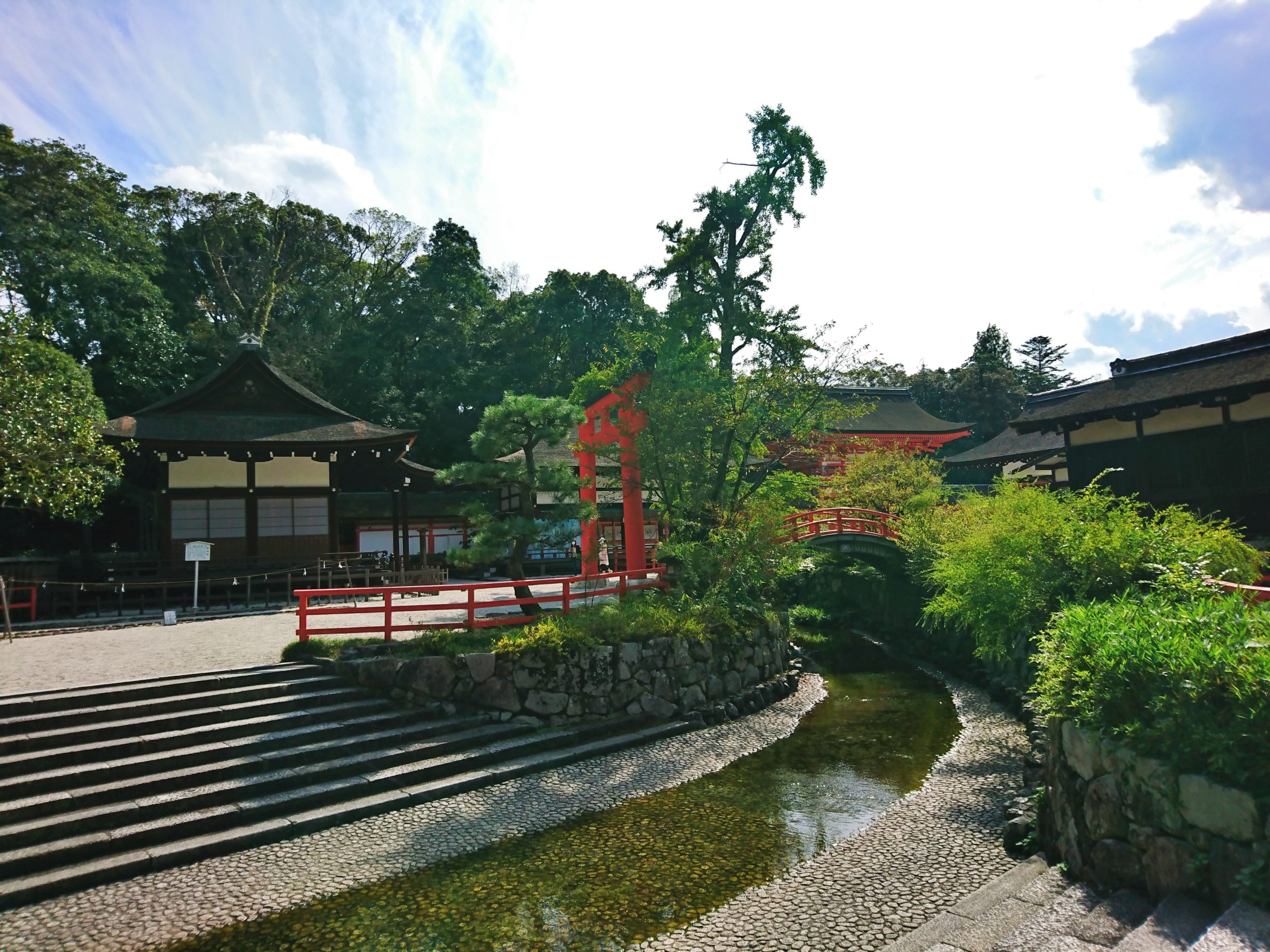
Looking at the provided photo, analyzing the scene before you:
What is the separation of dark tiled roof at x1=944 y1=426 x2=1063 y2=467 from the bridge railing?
21.4 ft

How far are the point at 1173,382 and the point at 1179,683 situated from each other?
15855 millimetres

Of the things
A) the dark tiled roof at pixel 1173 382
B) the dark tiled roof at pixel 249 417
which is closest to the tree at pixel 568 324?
the dark tiled roof at pixel 249 417

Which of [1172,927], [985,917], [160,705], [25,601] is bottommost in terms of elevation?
[985,917]

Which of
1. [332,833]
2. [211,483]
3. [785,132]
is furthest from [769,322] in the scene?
[332,833]

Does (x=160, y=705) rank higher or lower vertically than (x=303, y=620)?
lower

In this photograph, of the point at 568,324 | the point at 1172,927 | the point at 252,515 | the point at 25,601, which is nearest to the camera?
the point at 1172,927

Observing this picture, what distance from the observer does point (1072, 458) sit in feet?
64.9

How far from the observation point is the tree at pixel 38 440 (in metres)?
14.2

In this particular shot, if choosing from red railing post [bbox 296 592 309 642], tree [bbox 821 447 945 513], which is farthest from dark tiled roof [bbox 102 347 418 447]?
tree [bbox 821 447 945 513]

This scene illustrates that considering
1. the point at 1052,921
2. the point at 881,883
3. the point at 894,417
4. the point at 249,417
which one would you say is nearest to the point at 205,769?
the point at 881,883

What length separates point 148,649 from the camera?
11.6m

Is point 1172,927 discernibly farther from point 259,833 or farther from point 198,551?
point 198,551

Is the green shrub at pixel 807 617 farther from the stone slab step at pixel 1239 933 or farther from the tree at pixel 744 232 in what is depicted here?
the stone slab step at pixel 1239 933

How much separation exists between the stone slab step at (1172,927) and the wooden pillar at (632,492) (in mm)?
11168
